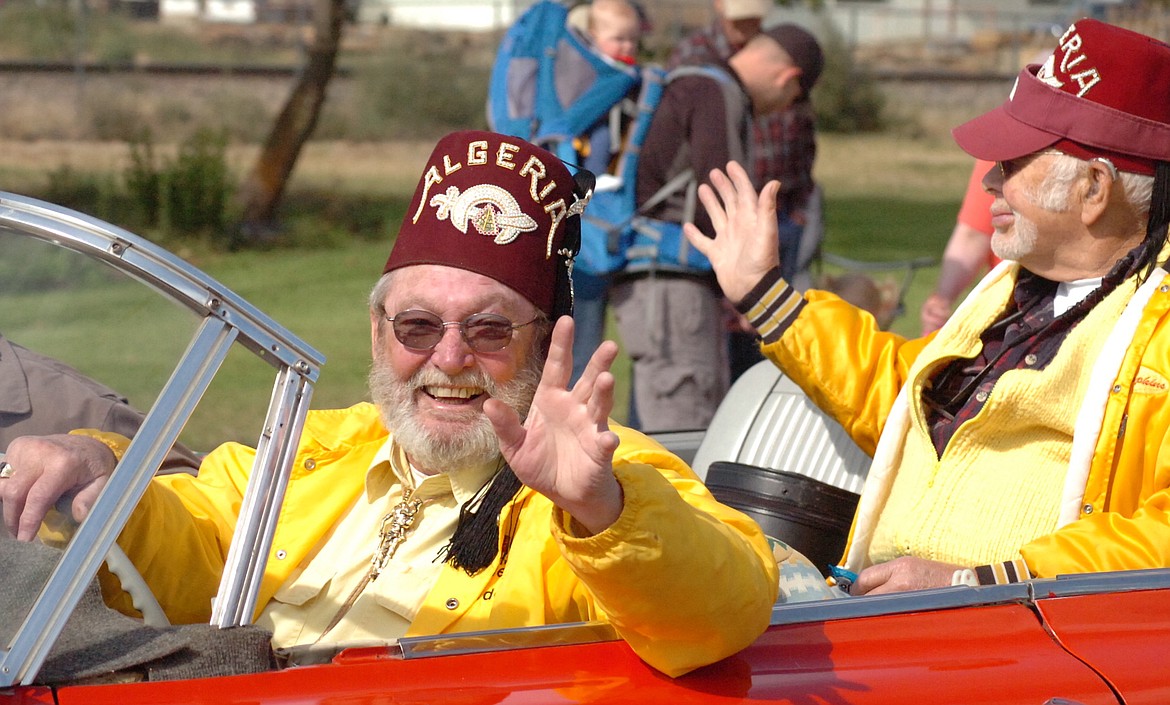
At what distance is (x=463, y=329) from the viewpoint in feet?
8.16

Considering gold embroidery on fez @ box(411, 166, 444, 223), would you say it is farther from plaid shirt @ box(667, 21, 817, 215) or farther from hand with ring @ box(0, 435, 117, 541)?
plaid shirt @ box(667, 21, 817, 215)

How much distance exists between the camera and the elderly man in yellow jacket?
2002 mm

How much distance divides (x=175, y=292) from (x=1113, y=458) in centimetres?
174

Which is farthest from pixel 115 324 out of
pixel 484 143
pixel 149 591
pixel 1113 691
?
pixel 1113 691

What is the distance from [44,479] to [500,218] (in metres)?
0.93

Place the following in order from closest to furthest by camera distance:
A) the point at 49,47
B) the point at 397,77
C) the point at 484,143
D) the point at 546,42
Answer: the point at 484,143
the point at 546,42
the point at 49,47
the point at 397,77

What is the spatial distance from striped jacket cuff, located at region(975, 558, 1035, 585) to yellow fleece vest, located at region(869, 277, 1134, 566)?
35cm

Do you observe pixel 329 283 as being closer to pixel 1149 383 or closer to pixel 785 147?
pixel 785 147

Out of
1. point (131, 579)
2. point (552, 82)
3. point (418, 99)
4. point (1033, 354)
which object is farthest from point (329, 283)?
point (131, 579)

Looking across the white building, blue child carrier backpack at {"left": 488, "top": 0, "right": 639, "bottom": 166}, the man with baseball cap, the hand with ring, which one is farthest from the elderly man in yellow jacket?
the white building

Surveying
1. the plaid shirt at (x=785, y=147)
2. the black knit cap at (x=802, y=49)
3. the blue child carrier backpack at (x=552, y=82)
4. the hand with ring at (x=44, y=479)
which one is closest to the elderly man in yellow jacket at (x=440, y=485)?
the hand with ring at (x=44, y=479)

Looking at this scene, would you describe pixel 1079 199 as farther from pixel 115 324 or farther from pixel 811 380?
pixel 115 324

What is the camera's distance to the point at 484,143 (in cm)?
264

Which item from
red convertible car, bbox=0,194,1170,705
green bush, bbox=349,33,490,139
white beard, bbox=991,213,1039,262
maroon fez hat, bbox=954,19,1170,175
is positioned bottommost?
green bush, bbox=349,33,490,139
